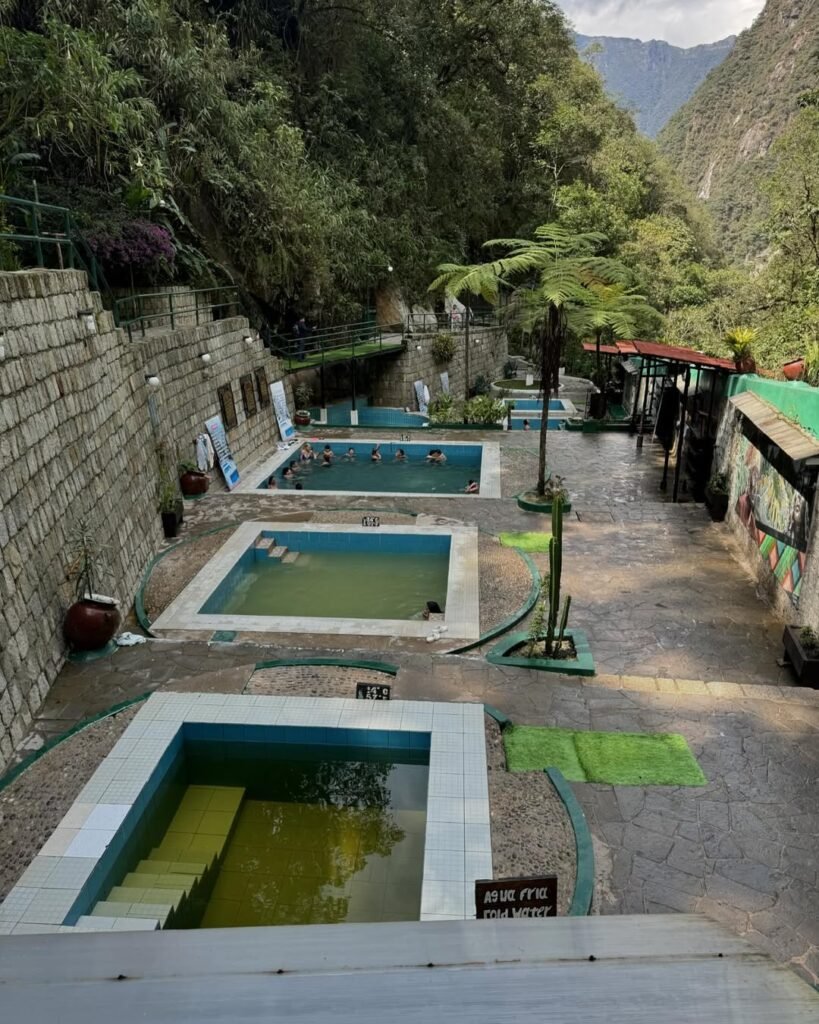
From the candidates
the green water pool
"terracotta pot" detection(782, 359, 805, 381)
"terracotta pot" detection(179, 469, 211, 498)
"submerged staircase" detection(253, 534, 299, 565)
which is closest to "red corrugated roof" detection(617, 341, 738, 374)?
"terracotta pot" detection(782, 359, 805, 381)

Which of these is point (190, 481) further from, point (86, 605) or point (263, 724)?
point (263, 724)

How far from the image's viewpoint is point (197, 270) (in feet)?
65.3

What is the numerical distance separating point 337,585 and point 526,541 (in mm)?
3525

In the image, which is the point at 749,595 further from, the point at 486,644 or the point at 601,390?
the point at 601,390

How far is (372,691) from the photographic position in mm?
7672

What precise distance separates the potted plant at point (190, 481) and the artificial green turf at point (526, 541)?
6372mm

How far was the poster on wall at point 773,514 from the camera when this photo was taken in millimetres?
9453

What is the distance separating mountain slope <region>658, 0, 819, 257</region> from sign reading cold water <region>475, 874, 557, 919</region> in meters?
78.0

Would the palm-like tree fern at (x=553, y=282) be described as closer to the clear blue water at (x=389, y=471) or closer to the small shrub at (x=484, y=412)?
the clear blue water at (x=389, y=471)

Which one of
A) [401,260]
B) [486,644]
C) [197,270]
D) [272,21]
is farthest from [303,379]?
[486,644]

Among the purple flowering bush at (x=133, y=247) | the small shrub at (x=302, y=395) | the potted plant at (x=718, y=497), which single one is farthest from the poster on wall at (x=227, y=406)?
the potted plant at (x=718, y=497)

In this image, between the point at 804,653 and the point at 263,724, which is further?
the point at 804,653

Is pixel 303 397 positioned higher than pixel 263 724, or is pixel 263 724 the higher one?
pixel 263 724

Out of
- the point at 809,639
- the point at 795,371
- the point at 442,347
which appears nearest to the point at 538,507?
the point at 795,371
